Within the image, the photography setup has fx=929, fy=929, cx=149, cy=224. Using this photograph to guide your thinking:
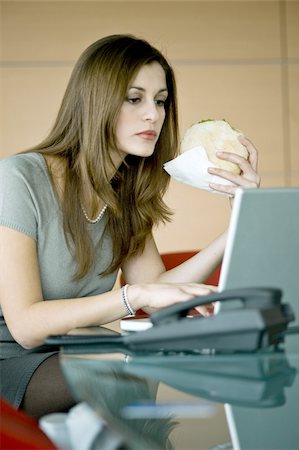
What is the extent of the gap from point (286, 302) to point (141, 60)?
110 cm

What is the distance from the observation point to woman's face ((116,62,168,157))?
2506 millimetres

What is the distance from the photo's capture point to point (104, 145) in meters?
2.49

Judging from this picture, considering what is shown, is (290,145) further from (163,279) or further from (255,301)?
(255,301)

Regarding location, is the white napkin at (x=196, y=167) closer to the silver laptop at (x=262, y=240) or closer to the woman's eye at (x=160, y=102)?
the woman's eye at (x=160, y=102)

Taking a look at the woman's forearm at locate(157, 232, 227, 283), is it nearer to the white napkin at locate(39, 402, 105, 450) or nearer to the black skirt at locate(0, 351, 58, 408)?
the black skirt at locate(0, 351, 58, 408)

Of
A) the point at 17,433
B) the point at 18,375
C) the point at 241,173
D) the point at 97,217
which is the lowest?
the point at 18,375

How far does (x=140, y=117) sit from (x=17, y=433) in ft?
4.79

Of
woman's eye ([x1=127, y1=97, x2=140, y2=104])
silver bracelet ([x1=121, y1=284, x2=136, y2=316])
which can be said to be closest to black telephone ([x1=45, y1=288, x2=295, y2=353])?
silver bracelet ([x1=121, y1=284, x2=136, y2=316])

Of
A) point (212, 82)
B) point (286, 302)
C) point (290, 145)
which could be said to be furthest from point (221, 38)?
point (286, 302)

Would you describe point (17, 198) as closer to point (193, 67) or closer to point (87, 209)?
point (87, 209)

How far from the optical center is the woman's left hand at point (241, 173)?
2318 millimetres

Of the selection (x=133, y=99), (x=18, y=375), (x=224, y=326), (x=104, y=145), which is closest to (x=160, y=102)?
(x=133, y=99)

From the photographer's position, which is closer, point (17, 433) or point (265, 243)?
point (17, 433)

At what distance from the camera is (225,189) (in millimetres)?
2338
